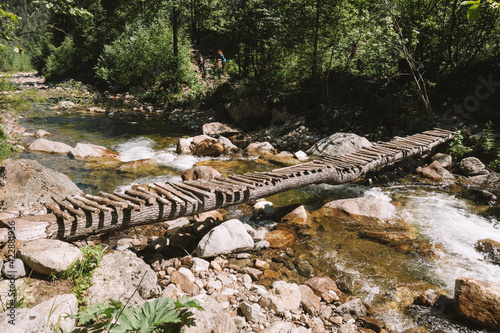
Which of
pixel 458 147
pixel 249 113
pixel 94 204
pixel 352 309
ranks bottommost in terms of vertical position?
pixel 352 309

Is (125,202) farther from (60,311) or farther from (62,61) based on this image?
(62,61)

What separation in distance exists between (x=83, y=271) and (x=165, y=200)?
4.90ft

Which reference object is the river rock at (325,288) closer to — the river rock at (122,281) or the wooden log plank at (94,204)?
the river rock at (122,281)

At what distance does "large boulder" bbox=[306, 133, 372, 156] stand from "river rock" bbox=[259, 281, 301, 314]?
7016 mm

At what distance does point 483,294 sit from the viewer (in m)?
3.35

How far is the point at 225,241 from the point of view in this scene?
4676 millimetres

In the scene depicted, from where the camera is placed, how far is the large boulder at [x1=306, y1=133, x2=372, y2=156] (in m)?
10.0

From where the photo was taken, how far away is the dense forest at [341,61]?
10406 mm

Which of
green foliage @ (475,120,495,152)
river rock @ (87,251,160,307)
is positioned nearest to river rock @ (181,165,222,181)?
river rock @ (87,251,160,307)

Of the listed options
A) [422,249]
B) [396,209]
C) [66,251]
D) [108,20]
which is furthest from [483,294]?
[108,20]

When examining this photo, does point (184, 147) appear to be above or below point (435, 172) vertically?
above

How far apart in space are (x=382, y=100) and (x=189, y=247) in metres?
10.7

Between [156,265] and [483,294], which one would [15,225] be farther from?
[483,294]

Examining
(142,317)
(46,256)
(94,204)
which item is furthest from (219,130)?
(142,317)
